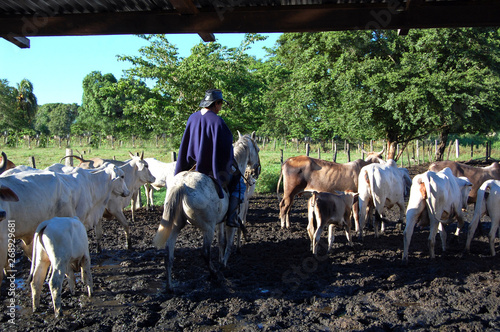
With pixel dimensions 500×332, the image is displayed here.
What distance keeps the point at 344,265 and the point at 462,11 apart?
423 centimetres

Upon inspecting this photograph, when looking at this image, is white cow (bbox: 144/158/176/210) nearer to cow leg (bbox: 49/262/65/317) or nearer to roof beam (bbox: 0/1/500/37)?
cow leg (bbox: 49/262/65/317)

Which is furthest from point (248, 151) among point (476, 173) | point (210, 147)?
point (476, 173)

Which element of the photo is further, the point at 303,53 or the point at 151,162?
the point at 303,53

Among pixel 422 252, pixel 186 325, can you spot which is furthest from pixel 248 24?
pixel 422 252

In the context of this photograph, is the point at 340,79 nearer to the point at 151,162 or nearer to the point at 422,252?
the point at 151,162

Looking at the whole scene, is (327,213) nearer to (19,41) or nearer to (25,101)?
(19,41)

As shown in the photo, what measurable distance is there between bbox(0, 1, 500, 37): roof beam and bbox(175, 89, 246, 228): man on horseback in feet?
5.37

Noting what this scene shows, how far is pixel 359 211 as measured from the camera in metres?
9.08

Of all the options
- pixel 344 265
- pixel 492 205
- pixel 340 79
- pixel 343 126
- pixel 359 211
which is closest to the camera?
pixel 344 265

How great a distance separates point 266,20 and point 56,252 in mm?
3568

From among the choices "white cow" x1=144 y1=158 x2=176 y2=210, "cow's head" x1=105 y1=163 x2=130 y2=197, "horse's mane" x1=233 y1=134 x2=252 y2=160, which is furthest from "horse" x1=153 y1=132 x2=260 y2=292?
"white cow" x1=144 y1=158 x2=176 y2=210

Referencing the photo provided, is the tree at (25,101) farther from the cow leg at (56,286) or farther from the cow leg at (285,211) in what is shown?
the cow leg at (56,286)

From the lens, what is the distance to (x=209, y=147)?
5.91 m

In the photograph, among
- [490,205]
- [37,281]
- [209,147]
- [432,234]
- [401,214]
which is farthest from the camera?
[401,214]
